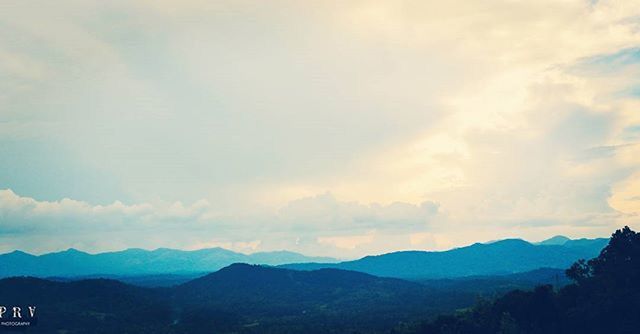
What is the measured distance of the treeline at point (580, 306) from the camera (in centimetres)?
11025

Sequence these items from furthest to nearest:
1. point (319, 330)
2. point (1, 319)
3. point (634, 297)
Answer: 1. point (319, 330)
2. point (1, 319)
3. point (634, 297)

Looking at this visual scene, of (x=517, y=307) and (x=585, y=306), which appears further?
(x=517, y=307)

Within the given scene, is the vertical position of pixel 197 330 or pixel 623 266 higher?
pixel 623 266

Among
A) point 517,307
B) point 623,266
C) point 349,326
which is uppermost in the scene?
point 623,266

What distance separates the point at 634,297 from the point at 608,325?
904 centimetres

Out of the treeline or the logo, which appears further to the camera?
the logo

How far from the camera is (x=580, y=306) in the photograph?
11550 centimetres

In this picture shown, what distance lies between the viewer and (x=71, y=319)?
197 m

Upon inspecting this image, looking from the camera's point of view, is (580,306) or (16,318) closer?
(580,306)

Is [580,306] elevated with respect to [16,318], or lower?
elevated

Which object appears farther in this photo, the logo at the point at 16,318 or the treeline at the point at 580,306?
the logo at the point at 16,318

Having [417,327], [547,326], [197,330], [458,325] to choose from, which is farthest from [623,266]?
[197,330]

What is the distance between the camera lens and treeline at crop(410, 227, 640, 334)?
110 metres

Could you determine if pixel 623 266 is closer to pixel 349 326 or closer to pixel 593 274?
pixel 593 274
